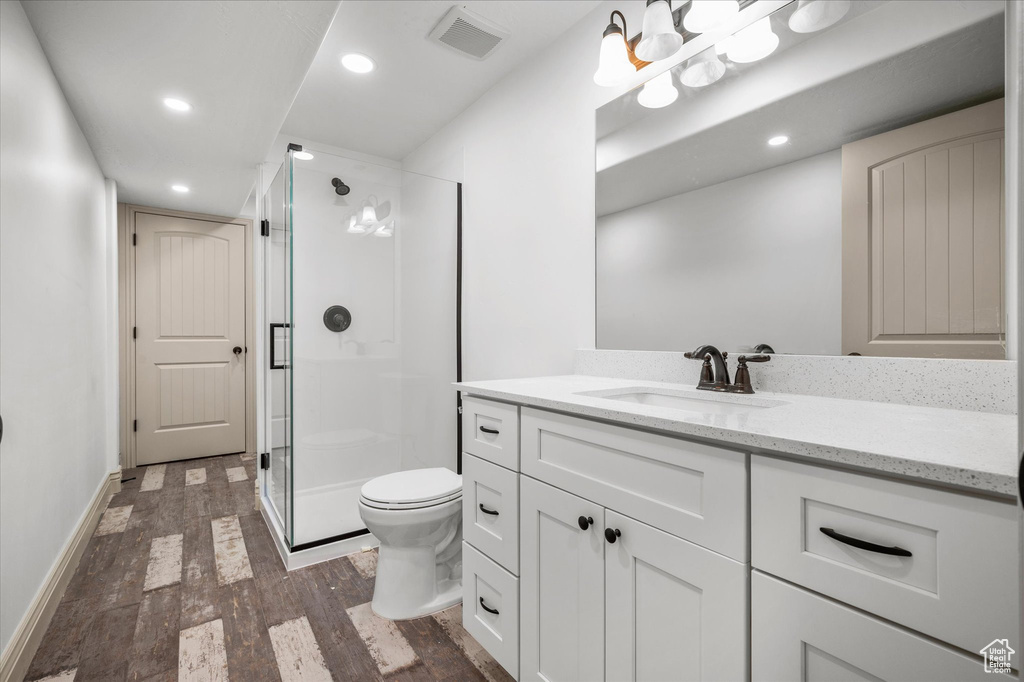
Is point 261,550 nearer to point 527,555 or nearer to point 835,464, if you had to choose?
point 527,555

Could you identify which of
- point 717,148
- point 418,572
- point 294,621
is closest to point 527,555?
point 418,572

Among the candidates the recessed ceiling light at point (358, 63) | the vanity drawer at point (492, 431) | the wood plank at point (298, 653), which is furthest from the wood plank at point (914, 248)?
the recessed ceiling light at point (358, 63)

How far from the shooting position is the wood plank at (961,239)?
1020mm

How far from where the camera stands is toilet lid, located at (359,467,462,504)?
5.72 feet

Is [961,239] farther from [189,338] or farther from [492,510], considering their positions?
[189,338]

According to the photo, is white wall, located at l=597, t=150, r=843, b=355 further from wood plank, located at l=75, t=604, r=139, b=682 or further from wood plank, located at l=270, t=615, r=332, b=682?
wood plank, located at l=75, t=604, r=139, b=682

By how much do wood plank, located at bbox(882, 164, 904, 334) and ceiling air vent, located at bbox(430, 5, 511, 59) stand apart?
63.6 inches

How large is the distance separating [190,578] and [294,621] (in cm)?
69

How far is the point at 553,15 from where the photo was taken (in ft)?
6.28

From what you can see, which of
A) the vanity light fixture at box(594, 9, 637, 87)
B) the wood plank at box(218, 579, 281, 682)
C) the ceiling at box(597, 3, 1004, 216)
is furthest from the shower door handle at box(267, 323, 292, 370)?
the vanity light fixture at box(594, 9, 637, 87)

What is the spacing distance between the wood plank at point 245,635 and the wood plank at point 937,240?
2065 mm

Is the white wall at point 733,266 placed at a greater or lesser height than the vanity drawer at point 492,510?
greater

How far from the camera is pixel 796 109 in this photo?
51.9 inches

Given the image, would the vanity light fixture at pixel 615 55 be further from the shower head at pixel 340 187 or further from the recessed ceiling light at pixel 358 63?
the shower head at pixel 340 187
